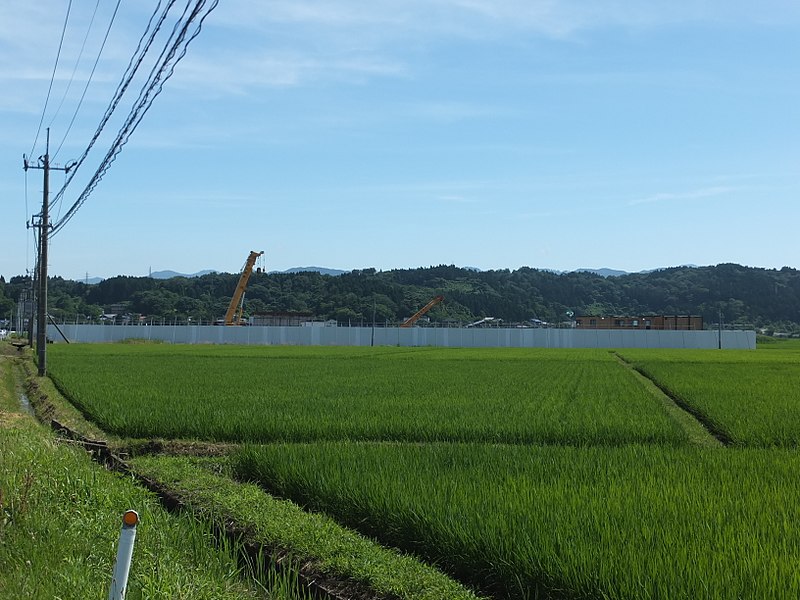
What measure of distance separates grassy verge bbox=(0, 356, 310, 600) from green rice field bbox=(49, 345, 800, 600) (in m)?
1.53

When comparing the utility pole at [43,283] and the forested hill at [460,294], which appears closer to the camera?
the utility pole at [43,283]

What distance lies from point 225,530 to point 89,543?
4.67ft

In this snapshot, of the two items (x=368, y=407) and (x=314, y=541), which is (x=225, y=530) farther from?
(x=368, y=407)

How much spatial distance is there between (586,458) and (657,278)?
15027 cm

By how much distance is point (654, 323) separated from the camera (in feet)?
299

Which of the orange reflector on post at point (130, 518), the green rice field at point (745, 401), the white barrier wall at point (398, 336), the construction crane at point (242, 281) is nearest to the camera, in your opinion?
the orange reflector on post at point (130, 518)

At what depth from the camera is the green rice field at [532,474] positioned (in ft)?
17.4

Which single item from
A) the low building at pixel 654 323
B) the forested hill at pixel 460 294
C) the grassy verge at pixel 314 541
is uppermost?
the forested hill at pixel 460 294

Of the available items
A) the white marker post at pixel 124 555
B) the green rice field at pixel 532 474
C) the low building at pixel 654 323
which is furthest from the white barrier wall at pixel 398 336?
the white marker post at pixel 124 555

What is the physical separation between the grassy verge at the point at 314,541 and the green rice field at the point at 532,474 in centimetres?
28

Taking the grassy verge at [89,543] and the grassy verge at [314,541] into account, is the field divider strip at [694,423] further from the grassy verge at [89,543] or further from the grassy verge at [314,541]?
the grassy verge at [89,543]

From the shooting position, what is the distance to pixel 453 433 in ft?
43.3

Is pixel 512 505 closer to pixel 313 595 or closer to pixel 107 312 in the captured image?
pixel 313 595

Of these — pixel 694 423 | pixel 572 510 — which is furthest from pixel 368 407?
pixel 572 510
